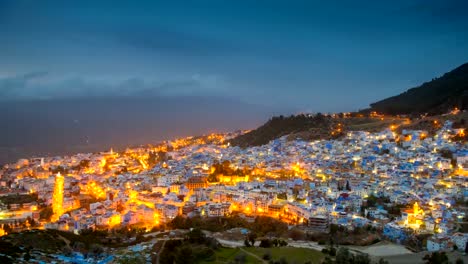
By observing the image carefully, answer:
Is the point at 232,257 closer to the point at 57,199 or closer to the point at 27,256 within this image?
the point at 27,256

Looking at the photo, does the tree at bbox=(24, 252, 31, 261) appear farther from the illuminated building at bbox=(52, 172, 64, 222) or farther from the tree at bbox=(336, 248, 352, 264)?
the illuminated building at bbox=(52, 172, 64, 222)

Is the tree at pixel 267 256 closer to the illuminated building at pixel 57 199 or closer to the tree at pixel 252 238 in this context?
the tree at pixel 252 238

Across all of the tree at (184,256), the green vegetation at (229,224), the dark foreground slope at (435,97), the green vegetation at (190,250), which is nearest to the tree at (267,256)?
the green vegetation at (190,250)

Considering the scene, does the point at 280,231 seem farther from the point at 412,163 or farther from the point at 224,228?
the point at 412,163

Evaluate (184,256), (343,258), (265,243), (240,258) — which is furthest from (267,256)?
(184,256)

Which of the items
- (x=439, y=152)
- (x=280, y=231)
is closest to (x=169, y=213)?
(x=280, y=231)

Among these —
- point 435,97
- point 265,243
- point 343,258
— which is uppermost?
point 435,97

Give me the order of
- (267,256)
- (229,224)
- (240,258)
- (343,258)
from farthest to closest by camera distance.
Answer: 1. (229,224)
2. (267,256)
3. (240,258)
4. (343,258)
